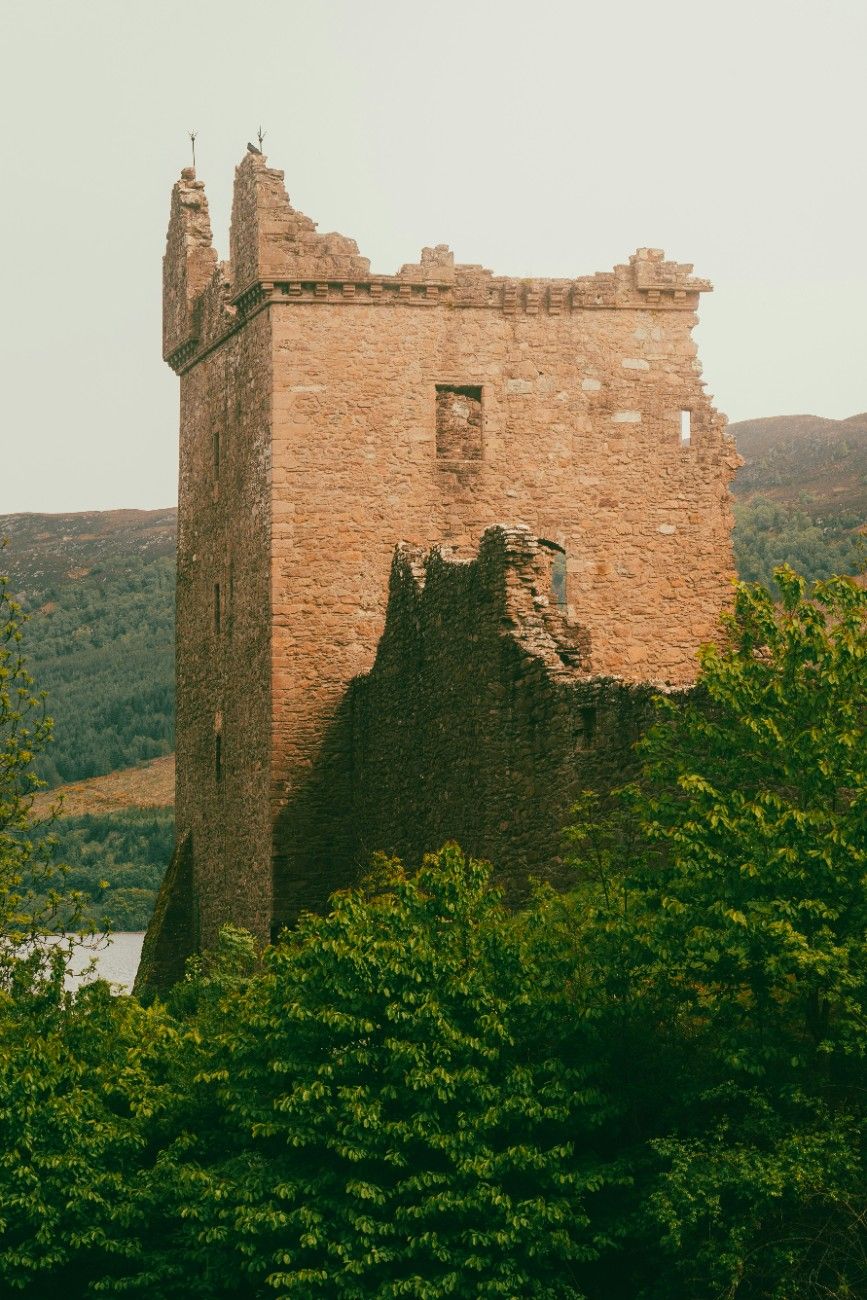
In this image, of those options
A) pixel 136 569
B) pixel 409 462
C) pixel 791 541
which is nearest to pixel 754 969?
A: pixel 409 462

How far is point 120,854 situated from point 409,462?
2091 inches

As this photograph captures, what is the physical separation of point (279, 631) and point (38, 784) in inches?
A: 201

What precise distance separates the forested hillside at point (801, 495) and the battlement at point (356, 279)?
28.8 meters

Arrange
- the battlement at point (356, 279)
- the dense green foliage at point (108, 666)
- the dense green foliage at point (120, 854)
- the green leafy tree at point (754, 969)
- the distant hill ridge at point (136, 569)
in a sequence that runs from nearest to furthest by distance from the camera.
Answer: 1. the green leafy tree at point (754, 969)
2. the battlement at point (356, 279)
3. the dense green foliage at point (120, 854)
4. the distant hill ridge at point (136, 569)
5. the dense green foliage at point (108, 666)

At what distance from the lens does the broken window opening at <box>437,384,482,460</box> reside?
31078 millimetres

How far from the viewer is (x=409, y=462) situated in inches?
1216

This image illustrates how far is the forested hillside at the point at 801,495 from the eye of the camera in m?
76.7

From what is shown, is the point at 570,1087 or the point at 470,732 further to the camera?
the point at 470,732

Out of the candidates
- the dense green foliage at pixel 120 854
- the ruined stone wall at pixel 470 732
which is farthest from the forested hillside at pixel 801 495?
the ruined stone wall at pixel 470 732

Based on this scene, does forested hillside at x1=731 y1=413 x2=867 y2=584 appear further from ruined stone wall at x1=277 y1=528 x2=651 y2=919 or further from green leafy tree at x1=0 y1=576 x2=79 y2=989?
green leafy tree at x1=0 y1=576 x2=79 y2=989

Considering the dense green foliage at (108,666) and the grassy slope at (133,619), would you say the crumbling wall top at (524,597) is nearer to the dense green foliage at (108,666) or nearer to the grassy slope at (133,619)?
the grassy slope at (133,619)

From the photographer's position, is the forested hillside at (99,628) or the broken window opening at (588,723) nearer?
the broken window opening at (588,723)

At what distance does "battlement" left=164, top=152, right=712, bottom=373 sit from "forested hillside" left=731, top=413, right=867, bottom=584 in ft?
94.6

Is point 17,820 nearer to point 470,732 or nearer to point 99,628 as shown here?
point 470,732
